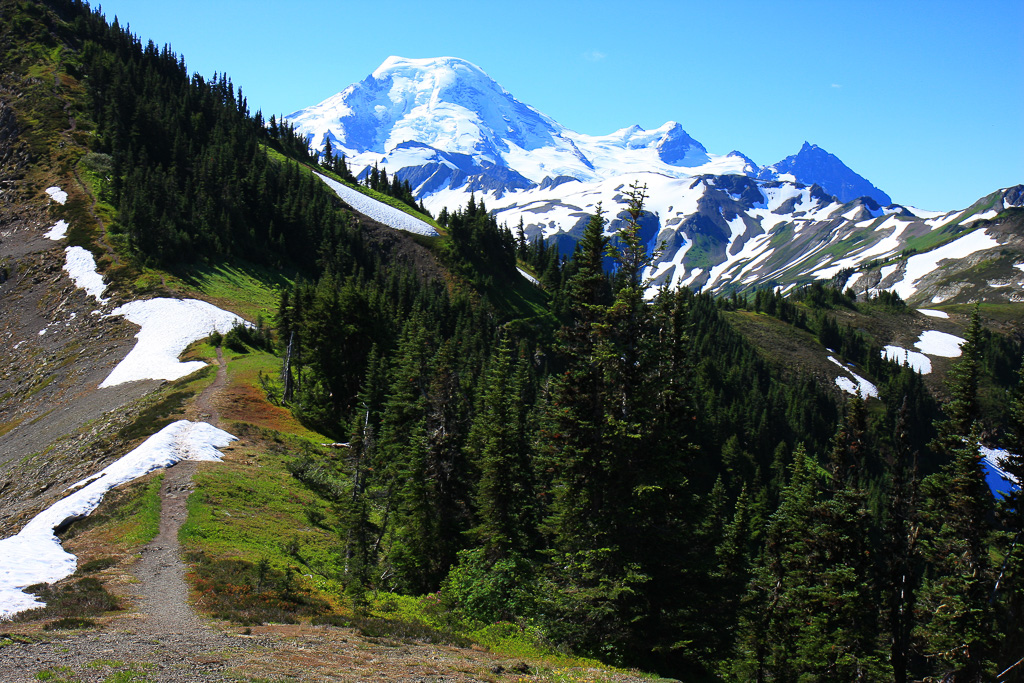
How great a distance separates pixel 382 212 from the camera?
5714 inches

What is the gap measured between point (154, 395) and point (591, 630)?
45.1m

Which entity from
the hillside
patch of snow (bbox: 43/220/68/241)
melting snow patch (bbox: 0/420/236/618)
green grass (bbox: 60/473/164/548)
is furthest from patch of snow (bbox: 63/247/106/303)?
green grass (bbox: 60/473/164/548)

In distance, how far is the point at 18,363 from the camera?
6481cm

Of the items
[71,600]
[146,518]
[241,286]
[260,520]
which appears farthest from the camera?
[241,286]

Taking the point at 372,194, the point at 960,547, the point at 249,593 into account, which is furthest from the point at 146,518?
the point at 372,194

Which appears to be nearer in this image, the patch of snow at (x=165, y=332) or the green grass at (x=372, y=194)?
the patch of snow at (x=165, y=332)

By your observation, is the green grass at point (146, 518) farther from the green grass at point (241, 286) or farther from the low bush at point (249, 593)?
the green grass at point (241, 286)

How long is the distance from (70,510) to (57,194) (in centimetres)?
8764

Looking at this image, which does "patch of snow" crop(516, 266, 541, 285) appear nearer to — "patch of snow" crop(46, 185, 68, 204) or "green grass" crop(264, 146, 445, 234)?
"green grass" crop(264, 146, 445, 234)

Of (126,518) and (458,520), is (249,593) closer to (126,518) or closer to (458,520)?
(126,518)

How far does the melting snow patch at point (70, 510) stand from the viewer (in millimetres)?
21966

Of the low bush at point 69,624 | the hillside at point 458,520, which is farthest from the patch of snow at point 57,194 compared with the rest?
the low bush at point 69,624

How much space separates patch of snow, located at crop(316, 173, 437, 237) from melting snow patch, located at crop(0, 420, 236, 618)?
340ft

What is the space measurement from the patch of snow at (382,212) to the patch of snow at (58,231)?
6222 cm
